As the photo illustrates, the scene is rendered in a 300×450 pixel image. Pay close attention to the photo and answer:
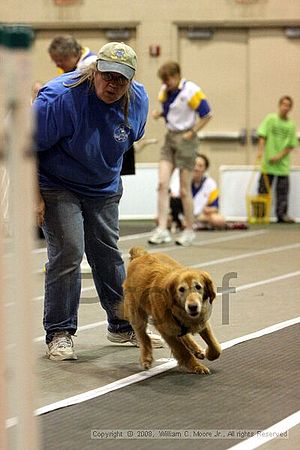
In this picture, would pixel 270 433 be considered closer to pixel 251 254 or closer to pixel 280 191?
pixel 251 254

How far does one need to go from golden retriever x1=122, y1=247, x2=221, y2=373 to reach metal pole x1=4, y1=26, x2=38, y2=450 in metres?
1.88

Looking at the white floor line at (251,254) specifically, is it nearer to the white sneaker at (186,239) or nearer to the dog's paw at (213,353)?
the white sneaker at (186,239)

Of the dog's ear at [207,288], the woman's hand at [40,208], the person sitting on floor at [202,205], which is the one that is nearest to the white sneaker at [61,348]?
the woman's hand at [40,208]

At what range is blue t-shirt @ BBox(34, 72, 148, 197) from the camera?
416cm

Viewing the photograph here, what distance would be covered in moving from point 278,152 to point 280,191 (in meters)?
0.48

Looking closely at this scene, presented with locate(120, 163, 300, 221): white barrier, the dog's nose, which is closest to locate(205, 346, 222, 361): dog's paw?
the dog's nose

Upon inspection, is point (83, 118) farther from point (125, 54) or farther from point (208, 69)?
point (208, 69)

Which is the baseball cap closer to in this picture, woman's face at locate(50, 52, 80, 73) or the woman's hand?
the woman's hand

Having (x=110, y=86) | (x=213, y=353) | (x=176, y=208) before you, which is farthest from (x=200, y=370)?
(x=176, y=208)

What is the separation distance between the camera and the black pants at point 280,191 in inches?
456

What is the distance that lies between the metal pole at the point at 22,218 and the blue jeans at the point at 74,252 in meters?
2.27

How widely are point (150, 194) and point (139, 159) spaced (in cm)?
102

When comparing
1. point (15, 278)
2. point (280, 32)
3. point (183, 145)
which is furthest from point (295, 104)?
point (15, 278)

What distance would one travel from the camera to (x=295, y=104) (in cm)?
1263
